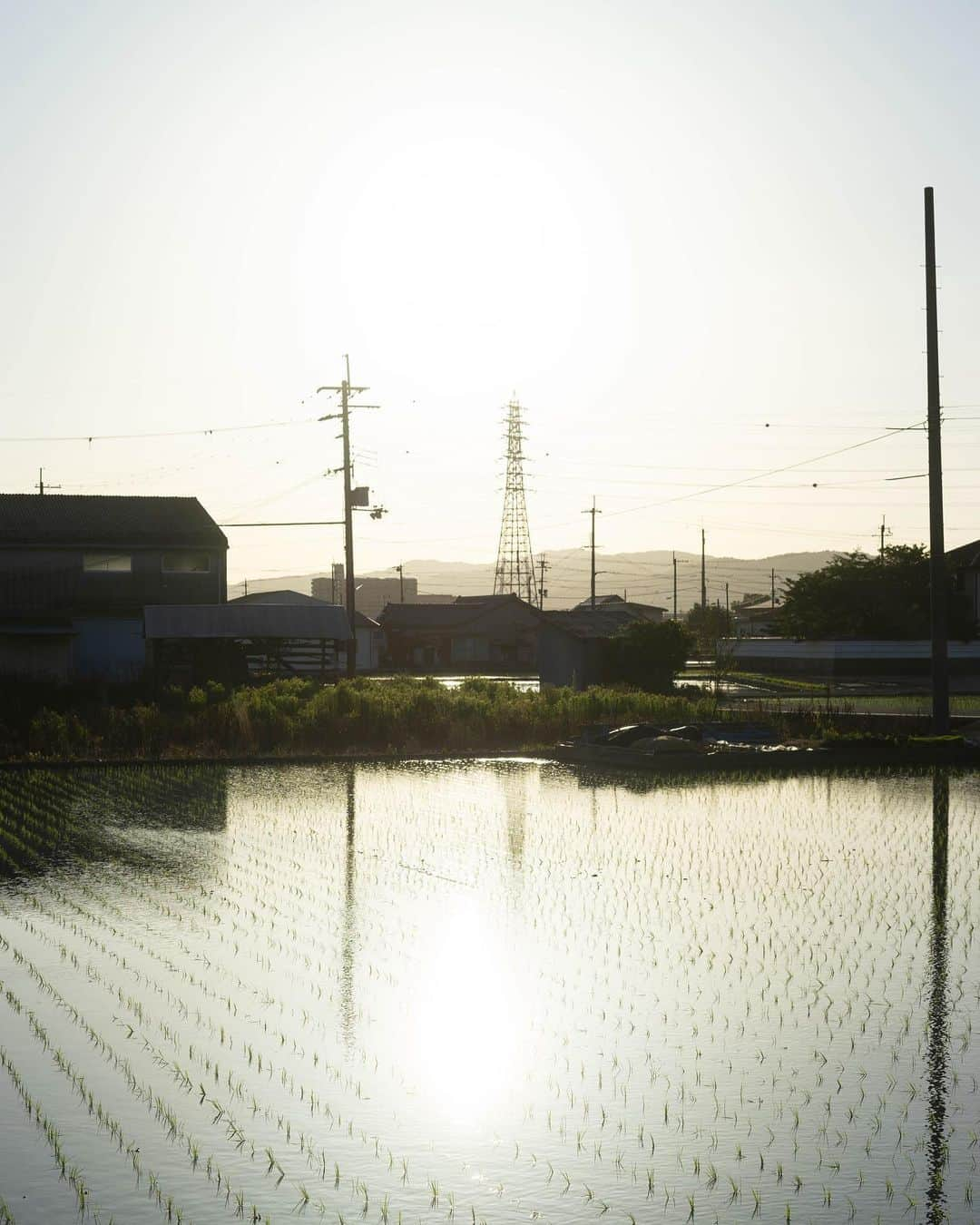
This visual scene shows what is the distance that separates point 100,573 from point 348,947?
38804mm

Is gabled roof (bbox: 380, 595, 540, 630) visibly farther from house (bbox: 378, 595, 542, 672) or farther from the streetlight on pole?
the streetlight on pole

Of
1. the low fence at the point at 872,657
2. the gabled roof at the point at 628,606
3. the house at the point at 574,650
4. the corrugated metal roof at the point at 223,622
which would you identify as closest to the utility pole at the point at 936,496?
the house at the point at 574,650

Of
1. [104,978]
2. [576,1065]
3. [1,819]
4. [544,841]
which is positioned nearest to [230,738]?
[1,819]

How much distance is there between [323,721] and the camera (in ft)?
104

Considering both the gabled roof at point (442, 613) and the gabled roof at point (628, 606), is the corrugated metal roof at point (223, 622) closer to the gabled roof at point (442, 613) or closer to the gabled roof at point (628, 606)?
the gabled roof at point (442, 613)

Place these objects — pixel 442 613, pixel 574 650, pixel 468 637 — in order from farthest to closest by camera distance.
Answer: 1. pixel 442 613
2. pixel 468 637
3. pixel 574 650

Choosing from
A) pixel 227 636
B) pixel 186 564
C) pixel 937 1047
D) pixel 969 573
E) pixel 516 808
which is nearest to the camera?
pixel 937 1047

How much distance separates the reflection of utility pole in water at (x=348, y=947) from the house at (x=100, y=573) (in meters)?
28.7

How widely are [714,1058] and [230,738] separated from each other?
73.0 ft

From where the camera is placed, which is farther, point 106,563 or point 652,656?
point 106,563

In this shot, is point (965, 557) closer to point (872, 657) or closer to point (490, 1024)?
point (872, 657)

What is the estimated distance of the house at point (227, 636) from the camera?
46.3 meters

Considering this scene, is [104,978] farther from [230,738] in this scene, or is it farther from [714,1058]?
[230,738]

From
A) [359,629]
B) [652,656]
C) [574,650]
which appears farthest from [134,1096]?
[359,629]
